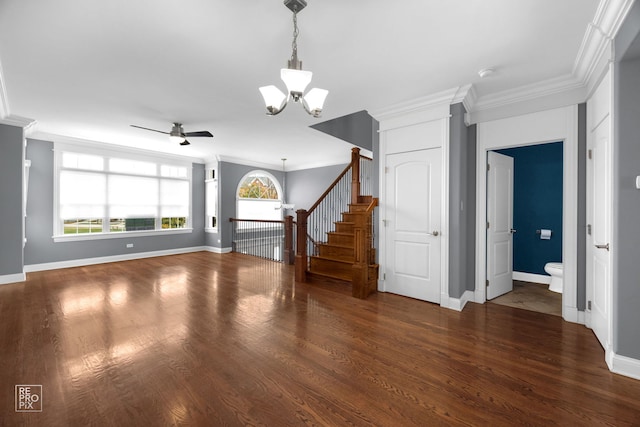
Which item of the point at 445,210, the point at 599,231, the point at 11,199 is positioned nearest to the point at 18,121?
the point at 11,199

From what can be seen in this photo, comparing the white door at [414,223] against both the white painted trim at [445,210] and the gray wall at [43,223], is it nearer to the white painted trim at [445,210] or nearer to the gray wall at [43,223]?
the white painted trim at [445,210]

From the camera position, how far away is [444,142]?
345cm

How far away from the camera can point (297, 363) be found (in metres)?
2.15

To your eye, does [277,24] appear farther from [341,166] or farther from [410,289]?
[341,166]

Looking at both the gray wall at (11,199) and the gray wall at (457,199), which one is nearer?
the gray wall at (457,199)

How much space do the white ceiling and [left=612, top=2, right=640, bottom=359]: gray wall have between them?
54 cm

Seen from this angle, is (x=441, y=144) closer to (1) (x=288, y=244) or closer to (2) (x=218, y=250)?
(1) (x=288, y=244)

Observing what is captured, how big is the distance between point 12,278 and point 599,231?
7871mm

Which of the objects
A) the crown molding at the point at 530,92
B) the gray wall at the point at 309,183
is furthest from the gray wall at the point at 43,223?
the crown molding at the point at 530,92

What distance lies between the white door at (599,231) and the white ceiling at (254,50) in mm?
894

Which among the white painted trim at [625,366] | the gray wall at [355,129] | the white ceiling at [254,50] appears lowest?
the white painted trim at [625,366]

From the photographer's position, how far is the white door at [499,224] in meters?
3.69

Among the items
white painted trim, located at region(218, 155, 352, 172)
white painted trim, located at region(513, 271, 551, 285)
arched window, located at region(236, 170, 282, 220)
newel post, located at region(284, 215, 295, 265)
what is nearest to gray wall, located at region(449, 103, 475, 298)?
white painted trim, located at region(513, 271, 551, 285)

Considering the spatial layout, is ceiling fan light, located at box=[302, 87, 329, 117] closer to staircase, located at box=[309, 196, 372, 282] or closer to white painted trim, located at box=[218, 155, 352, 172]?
staircase, located at box=[309, 196, 372, 282]
